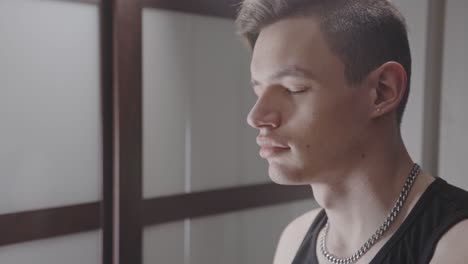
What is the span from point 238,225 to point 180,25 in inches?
36.1

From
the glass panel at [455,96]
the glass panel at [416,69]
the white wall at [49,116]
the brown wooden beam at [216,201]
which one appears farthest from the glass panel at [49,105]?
the glass panel at [455,96]

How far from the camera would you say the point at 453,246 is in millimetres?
697

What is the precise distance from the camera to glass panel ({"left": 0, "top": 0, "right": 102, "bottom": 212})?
1549 mm

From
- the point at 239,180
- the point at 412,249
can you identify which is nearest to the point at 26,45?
the point at 239,180

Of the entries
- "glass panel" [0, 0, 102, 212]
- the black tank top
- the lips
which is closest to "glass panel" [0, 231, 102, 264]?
"glass panel" [0, 0, 102, 212]

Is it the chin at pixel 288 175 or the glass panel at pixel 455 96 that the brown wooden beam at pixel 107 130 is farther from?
the glass panel at pixel 455 96

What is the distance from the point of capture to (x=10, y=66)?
5.05 ft

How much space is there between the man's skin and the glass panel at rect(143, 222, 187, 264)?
122 cm

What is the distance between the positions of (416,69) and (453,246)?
4.39 feet

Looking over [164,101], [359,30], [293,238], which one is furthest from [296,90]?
[164,101]

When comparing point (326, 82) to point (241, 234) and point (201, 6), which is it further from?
point (241, 234)

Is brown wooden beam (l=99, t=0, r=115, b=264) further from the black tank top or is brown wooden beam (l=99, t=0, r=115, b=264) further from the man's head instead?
the black tank top

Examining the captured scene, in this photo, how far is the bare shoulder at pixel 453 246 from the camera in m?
0.69

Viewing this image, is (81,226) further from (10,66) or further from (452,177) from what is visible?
(452,177)
